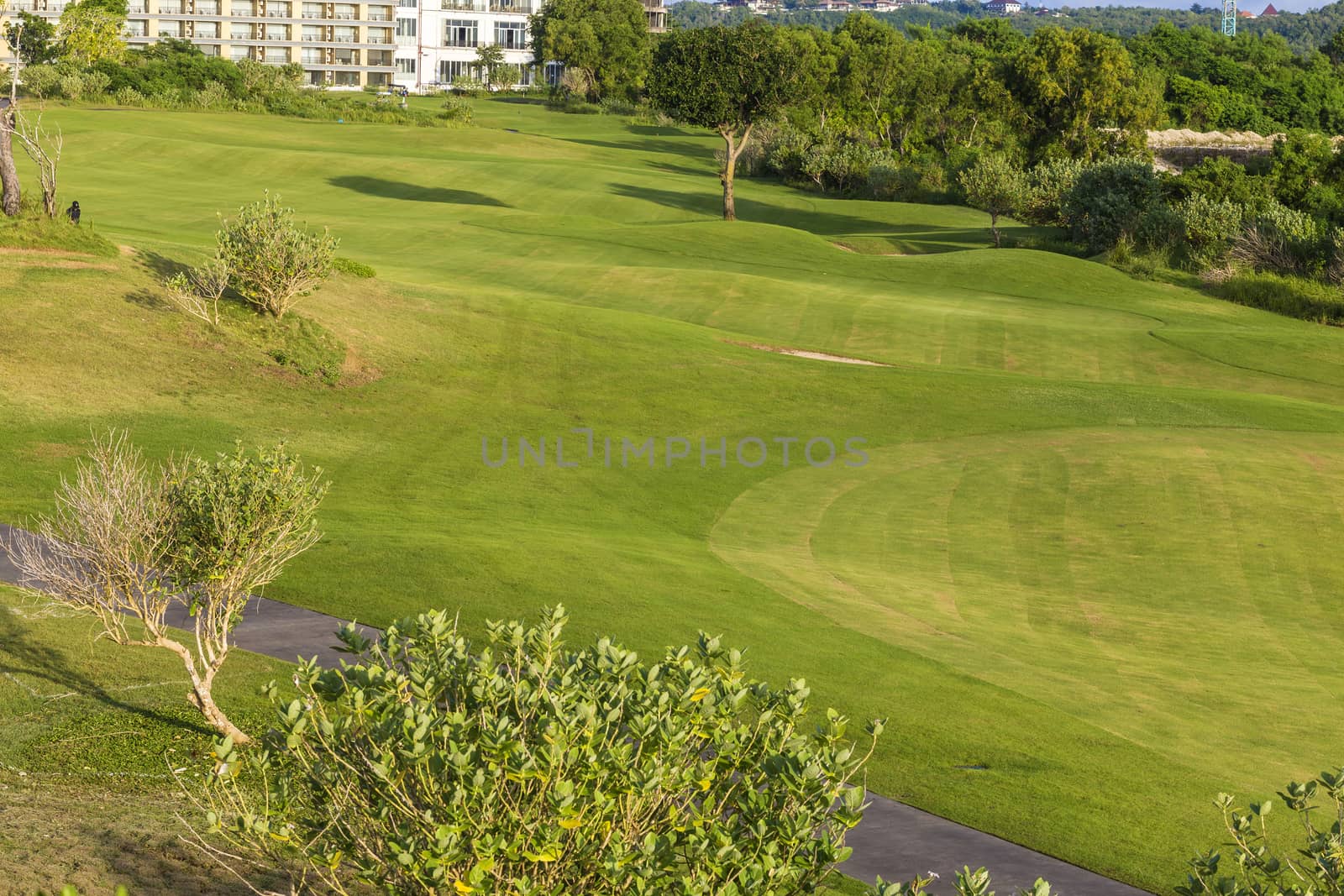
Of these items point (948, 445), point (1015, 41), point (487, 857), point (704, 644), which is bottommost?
point (948, 445)

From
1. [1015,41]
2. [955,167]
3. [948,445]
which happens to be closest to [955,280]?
[948,445]

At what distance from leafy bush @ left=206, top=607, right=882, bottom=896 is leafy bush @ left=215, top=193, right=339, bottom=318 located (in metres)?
26.4

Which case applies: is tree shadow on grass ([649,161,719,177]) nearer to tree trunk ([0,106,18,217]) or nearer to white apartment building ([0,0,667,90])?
tree trunk ([0,106,18,217])

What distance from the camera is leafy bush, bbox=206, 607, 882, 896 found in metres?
6.79

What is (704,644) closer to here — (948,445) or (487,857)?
(487,857)

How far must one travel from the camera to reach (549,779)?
6.85m

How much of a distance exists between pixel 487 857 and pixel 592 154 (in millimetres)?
102475

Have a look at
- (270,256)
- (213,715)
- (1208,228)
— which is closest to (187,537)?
(213,715)

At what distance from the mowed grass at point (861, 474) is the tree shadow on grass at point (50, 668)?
338 centimetres

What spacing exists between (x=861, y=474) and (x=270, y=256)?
1462 centimetres

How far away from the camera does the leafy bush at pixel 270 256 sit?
32531 mm

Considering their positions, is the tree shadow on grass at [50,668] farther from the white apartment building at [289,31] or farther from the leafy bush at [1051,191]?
the white apartment building at [289,31]

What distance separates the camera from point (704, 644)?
26.6ft

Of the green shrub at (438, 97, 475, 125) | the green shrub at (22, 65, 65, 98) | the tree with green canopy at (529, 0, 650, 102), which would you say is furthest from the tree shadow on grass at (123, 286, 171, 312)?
the tree with green canopy at (529, 0, 650, 102)
